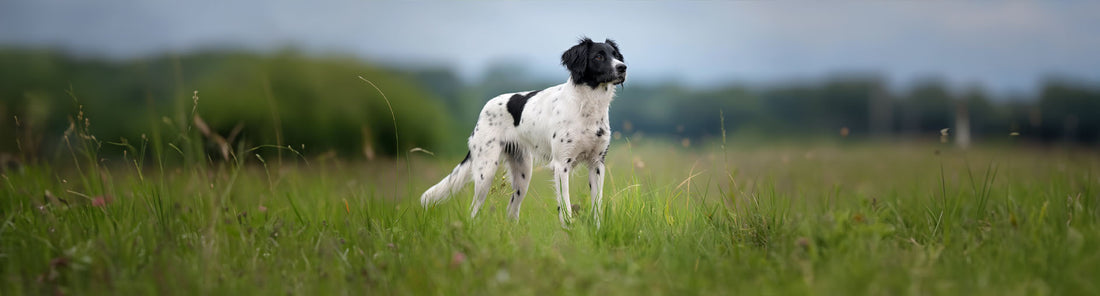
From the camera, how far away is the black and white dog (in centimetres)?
493

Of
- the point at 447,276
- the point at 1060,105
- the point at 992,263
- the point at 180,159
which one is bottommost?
the point at 1060,105

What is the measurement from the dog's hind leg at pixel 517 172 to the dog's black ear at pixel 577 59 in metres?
0.98

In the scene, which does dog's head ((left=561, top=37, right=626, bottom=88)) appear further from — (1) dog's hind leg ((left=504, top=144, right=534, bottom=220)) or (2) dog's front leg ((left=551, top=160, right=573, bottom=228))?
(1) dog's hind leg ((left=504, top=144, right=534, bottom=220))

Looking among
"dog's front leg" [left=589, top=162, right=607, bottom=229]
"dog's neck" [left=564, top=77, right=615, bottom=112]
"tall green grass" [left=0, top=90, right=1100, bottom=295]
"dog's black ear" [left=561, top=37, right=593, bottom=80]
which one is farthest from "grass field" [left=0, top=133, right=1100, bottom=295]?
"dog's black ear" [left=561, top=37, right=593, bottom=80]

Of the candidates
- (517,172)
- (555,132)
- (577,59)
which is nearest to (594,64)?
(577,59)

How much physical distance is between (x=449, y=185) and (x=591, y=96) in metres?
1.41

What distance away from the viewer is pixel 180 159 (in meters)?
5.14

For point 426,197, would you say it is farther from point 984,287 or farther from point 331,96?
point 331,96

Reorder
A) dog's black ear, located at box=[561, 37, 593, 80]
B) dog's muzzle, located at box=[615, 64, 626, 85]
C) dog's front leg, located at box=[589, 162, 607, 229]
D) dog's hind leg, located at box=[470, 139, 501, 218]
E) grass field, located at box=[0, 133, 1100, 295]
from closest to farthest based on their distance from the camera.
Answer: grass field, located at box=[0, 133, 1100, 295], dog's muzzle, located at box=[615, 64, 626, 85], dog's black ear, located at box=[561, 37, 593, 80], dog's front leg, located at box=[589, 162, 607, 229], dog's hind leg, located at box=[470, 139, 501, 218]

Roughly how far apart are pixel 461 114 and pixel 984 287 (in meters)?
11.2

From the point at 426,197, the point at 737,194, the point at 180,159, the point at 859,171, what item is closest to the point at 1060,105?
the point at 859,171

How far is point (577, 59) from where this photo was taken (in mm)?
5004

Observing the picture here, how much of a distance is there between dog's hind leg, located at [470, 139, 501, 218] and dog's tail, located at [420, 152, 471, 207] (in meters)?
0.08

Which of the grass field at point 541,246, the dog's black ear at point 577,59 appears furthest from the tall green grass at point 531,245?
the dog's black ear at point 577,59
